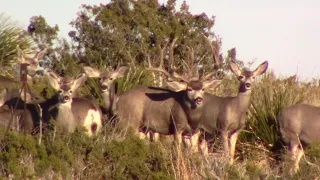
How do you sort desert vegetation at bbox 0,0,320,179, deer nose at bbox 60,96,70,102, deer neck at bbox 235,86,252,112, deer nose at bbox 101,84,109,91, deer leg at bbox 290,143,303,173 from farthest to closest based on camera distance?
deer nose at bbox 101,84,109,91 → deer neck at bbox 235,86,252,112 → deer nose at bbox 60,96,70,102 → deer leg at bbox 290,143,303,173 → desert vegetation at bbox 0,0,320,179

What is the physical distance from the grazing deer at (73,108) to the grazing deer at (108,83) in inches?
23.3

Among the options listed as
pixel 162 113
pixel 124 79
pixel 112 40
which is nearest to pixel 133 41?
pixel 112 40

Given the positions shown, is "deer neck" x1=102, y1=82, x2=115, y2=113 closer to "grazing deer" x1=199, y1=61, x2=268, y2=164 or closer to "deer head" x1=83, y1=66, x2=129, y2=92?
"deer head" x1=83, y1=66, x2=129, y2=92

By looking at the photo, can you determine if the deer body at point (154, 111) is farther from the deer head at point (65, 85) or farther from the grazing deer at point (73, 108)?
the deer head at point (65, 85)

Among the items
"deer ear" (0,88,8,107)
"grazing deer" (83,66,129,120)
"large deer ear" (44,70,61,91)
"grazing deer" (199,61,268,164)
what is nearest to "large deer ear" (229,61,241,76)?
"grazing deer" (199,61,268,164)

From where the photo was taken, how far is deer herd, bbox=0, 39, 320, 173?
1543 centimetres

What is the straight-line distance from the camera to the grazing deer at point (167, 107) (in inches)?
642

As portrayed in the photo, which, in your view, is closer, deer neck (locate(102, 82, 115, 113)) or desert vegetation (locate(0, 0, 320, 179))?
desert vegetation (locate(0, 0, 320, 179))

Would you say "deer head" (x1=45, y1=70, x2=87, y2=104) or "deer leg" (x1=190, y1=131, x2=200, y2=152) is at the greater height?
"deer head" (x1=45, y1=70, x2=87, y2=104)

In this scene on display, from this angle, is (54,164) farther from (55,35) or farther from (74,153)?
(55,35)

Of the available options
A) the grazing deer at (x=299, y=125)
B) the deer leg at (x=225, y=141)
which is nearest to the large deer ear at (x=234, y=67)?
the deer leg at (x=225, y=141)

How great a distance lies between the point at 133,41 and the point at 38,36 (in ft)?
12.0

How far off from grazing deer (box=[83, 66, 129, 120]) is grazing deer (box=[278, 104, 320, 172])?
341 centimetres

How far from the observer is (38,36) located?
31188 millimetres
